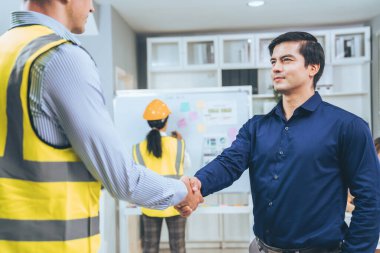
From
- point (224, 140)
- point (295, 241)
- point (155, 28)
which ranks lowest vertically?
point (295, 241)

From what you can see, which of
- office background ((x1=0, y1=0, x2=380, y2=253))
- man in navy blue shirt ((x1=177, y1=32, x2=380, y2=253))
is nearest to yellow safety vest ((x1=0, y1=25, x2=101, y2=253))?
man in navy blue shirt ((x1=177, y1=32, x2=380, y2=253))

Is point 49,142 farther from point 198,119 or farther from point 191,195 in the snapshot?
point 198,119

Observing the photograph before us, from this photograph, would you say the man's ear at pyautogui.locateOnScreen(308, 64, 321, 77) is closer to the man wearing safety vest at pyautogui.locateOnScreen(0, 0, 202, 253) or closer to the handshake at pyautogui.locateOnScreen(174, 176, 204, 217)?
the handshake at pyautogui.locateOnScreen(174, 176, 204, 217)

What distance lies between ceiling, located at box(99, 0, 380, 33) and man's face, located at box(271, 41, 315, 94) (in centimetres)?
272

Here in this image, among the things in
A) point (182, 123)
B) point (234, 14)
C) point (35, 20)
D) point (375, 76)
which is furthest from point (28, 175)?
point (375, 76)

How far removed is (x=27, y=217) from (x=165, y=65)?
14.8 feet

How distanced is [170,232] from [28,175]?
275 centimetres

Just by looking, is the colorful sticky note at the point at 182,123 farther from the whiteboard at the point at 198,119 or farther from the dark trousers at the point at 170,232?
the dark trousers at the point at 170,232

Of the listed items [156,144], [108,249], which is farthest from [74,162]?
[108,249]

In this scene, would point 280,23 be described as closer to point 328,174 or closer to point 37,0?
point 328,174

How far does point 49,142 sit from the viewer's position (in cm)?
83

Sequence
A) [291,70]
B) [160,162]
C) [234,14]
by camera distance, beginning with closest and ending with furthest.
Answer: [291,70] < [160,162] < [234,14]

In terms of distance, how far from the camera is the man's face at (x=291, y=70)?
5.20 feet

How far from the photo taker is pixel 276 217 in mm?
1480
